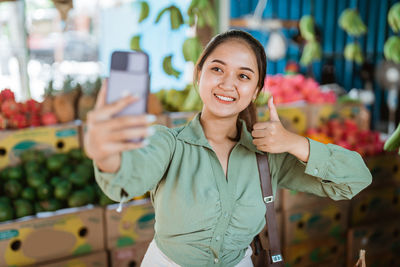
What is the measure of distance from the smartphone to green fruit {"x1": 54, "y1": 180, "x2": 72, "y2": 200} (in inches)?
61.2

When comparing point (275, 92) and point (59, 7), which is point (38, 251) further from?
point (275, 92)

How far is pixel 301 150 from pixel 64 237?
1466mm

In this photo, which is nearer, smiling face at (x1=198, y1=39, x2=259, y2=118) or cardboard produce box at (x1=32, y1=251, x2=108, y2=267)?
smiling face at (x1=198, y1=39, x2=259, y2=118)

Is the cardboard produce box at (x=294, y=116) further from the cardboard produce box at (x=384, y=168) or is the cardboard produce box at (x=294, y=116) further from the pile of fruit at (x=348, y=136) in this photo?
the cardboard produce box at (x=384, y=168)

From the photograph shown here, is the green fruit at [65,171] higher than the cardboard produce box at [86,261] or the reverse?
higher

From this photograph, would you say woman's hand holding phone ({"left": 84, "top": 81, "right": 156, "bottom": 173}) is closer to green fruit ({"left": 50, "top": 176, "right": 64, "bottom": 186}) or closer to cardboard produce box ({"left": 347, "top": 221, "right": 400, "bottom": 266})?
green fruit ({"left": 50, "top": 176, "right": 64, "bottom": 186})

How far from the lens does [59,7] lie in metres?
2.36

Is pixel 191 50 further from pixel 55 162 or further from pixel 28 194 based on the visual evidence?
pixel 28 194

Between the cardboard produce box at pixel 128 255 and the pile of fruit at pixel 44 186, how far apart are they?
0.98 ft

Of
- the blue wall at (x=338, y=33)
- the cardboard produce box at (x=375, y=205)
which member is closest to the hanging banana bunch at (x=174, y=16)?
the cardboard produce box at (x=375, y=205)

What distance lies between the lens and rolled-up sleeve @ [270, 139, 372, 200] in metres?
1.19

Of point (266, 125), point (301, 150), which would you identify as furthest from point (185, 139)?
point (301, 150)

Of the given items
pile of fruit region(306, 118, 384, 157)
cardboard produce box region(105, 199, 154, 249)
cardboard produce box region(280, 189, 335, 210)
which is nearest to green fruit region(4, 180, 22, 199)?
cardboard produce box region(105, 199, 154, 249)

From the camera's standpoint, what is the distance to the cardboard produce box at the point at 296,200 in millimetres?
2499
